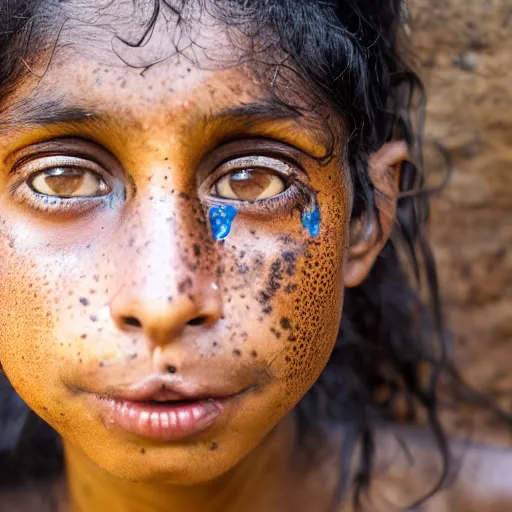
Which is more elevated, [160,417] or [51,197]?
[51,197]

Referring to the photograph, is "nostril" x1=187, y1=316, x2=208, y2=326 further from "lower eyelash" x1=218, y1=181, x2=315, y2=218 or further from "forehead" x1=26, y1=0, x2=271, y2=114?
"forehead" x1=26, y1=0, x2=271, y2=114

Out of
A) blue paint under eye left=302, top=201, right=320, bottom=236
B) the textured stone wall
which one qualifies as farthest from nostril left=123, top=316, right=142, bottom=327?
the textured stone wall

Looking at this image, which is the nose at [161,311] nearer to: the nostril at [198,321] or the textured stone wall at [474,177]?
the nostril at [198,321]

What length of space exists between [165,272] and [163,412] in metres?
0.20

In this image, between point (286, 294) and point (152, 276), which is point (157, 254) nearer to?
point (152, 276)

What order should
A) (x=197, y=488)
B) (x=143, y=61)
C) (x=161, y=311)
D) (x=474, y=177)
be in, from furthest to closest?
(x=474, y=177)
(x=197, y=488)
(x=143, y=61)
(x=161, y=311)

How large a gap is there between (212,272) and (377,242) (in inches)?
19.4

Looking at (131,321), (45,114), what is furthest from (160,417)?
(45,114)

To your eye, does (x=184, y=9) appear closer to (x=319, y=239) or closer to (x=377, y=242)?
(x=319, y=239)

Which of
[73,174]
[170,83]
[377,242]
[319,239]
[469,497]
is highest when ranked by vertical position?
[170,83]

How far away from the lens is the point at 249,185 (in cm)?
→ 130

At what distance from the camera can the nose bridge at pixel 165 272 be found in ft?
3.64

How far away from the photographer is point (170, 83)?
1.19 m

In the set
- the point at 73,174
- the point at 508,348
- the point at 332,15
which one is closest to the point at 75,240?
the point at 73,174
